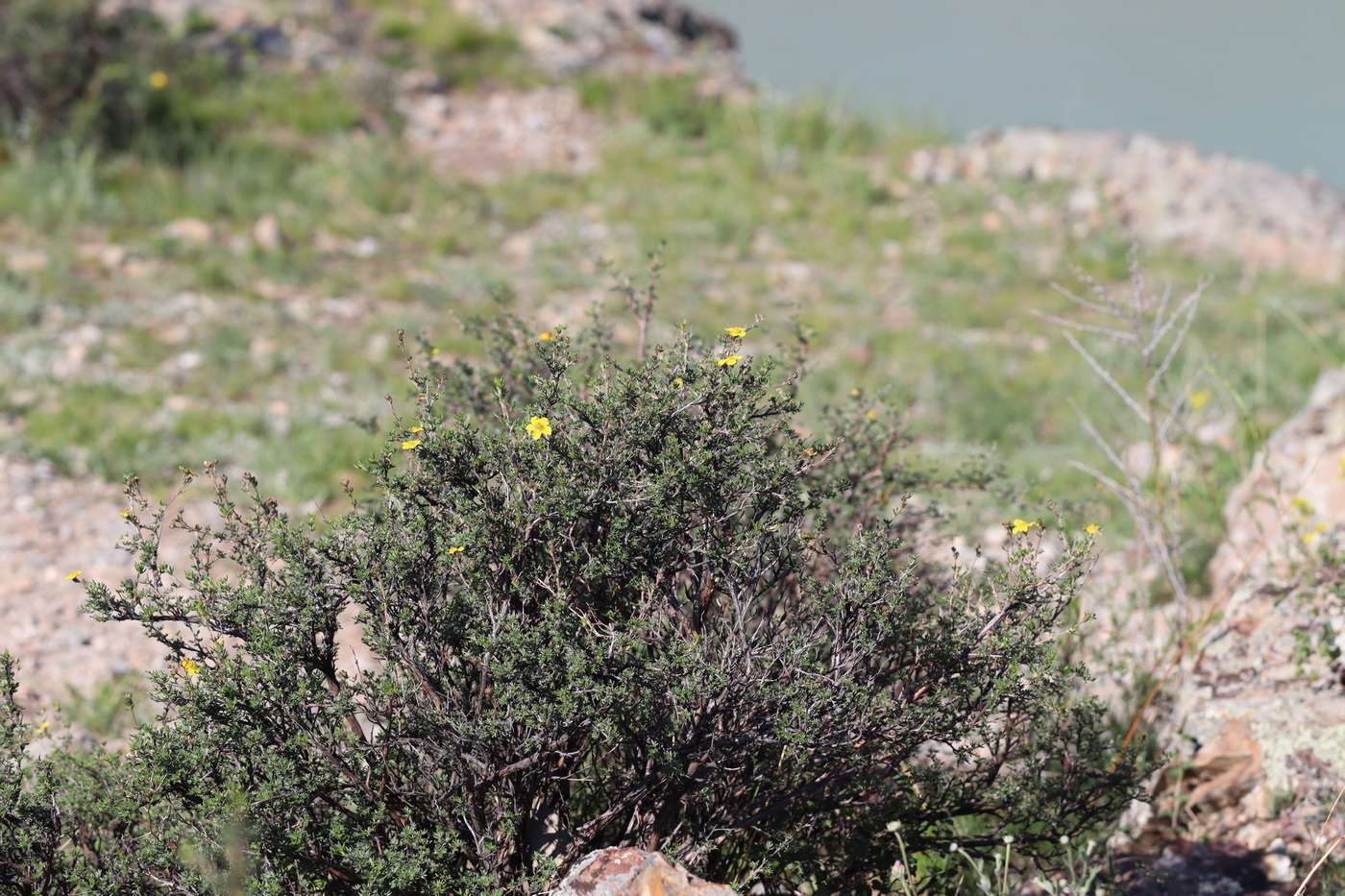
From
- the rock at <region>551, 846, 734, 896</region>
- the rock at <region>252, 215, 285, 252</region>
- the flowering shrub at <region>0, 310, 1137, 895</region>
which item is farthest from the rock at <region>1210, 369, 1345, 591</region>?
the rock at <region>252, 215, 285, 252</region>

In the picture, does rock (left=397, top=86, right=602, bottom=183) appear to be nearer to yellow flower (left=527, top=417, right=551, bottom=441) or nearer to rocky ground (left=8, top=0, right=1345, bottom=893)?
rocky ground (left=8, top=0, right=1345, bottom=893)

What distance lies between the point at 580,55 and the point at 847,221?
4309mm

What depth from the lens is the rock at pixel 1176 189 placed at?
1007 centimetres

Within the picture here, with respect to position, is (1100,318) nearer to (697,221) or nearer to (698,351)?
(697,221)

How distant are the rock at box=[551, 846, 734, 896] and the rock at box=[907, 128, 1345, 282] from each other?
879cm

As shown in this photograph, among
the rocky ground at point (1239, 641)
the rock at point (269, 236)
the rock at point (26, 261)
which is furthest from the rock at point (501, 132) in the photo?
the rocky ground at point (1239, 641)

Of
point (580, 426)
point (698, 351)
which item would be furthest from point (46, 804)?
point (698, 351)

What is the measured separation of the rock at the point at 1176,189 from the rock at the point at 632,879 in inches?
346

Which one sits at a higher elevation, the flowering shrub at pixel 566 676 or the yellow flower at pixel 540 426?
the yellow flower at pixel 540 426

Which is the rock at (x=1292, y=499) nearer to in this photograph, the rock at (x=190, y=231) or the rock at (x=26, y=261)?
the rock at (x=190, y=231)

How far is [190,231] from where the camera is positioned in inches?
330

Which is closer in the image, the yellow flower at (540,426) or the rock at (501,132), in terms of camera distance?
the yellow flower at (540,426)

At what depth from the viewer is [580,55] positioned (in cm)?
1230

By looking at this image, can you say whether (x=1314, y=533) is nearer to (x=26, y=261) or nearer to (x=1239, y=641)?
(x=1239, y=641)
